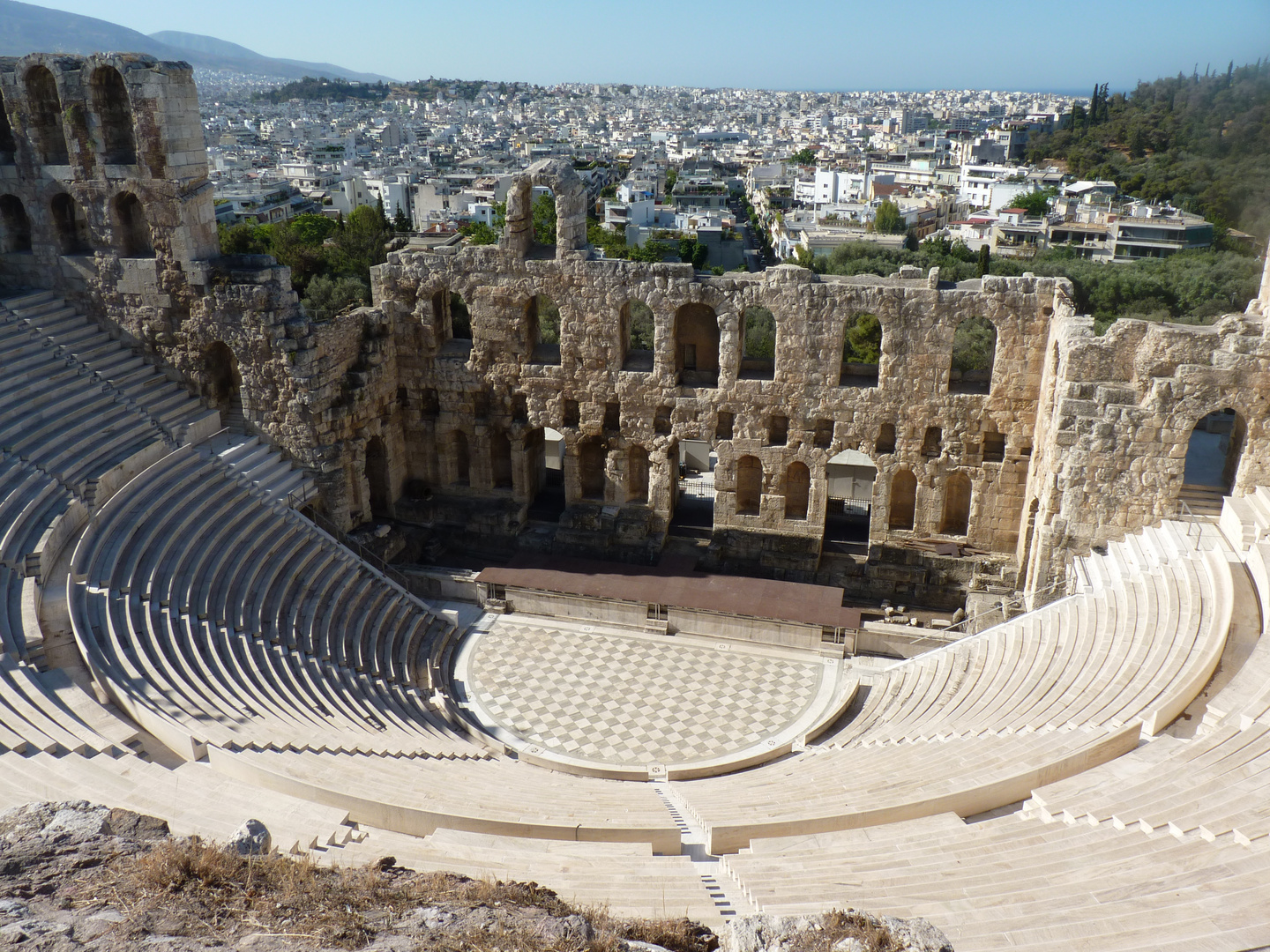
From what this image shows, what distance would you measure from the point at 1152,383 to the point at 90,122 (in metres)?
21.2

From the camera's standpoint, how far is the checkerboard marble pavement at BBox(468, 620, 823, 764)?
16.8 m

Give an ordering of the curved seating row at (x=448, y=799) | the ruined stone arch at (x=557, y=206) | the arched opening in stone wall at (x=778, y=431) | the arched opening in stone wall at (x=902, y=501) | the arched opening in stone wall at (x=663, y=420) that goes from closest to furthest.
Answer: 1. the curved seating row at (x=448, y=799)
2. the ruined stone arch at (x=557, y=206)
3. the arched opening in stone wall at (x=778, y=431)
4. the arched opening in stone wall at (x=663, y=420)
5. the arched opening in stone wall at (x=902, y=501)

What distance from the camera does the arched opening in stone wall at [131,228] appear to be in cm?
2059

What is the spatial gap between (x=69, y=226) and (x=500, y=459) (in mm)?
10779

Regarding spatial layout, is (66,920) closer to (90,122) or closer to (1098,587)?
(1098,587)

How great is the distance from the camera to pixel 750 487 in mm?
22484

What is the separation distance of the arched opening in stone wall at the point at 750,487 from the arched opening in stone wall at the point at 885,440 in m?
2.72

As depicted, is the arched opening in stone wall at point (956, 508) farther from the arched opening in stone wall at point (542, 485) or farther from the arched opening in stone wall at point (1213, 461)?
the arched opening in stone wall at point (542, 485)

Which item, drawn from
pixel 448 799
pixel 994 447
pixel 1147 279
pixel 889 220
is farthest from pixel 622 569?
pixel 889 220

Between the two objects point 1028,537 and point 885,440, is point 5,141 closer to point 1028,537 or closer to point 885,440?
point 885,440

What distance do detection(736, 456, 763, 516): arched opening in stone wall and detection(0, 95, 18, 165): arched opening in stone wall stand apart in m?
17.2

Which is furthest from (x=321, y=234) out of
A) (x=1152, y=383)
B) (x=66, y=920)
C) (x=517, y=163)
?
(x=517, y=163)

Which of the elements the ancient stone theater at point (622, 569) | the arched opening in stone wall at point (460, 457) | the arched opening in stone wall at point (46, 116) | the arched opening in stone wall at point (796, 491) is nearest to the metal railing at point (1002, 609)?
Answer: the ancient stone theater at point (622, 569)

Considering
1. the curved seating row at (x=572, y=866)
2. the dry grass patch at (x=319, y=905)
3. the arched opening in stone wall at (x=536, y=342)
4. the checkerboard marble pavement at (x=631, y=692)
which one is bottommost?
the checkerboard marble pavement at (x=631, y=692)
